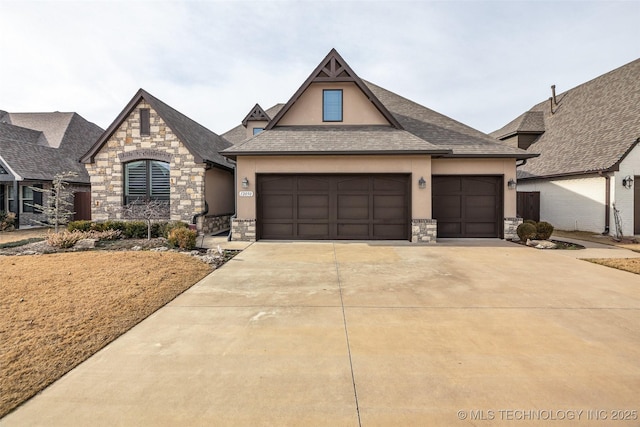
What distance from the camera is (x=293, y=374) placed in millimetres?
3107

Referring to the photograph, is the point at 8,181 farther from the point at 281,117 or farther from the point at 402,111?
the point at 402,111

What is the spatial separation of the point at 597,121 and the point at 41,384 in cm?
2337

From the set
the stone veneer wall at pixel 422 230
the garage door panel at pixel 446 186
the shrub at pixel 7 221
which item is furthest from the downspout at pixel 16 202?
the garage door panel at pixel 446 186

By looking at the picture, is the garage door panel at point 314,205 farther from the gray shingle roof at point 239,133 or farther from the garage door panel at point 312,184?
the gray shingle roof at point 239,133

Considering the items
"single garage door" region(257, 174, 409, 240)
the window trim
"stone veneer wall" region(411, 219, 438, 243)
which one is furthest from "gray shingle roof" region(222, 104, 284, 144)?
"stone veneer wall" region(411, 219, 438, 243)

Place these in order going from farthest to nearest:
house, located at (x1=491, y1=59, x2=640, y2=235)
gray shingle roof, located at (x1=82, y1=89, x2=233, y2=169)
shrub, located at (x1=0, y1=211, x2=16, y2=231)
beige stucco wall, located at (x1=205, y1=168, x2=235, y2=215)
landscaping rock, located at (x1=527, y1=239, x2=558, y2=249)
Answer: shrub, located at (x1=0, y1=211, x2=16, y2=231) < beige stucco wall, located at (x1=205, y1=168, x2=235, y2=215) < house, located at (x1=491, y1=59, x2=640, y2=235) < gray shingle roof, located at (x1=82, y1=89, x2=233, y2=169) < landscaping rock, located at (x1=527, y1=239, x2=558, y2=249)

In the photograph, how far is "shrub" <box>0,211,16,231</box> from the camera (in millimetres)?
15070

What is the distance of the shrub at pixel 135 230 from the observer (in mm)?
11906

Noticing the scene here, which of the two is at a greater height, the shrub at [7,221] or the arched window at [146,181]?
the arched window at [146,181]

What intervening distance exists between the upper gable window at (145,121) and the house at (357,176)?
181 inches

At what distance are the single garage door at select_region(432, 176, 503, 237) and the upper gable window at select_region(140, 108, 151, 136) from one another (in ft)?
41.2

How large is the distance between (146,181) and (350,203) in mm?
9064

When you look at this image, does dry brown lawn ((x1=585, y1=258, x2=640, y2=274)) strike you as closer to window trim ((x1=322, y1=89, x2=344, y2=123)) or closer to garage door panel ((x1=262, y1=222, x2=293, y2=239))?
garage door panel ((x1=262, y1=222, x2=293, y2=239))

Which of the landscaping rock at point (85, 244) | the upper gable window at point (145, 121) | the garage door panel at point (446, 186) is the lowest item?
the landscaping rock at point (85, 244)
